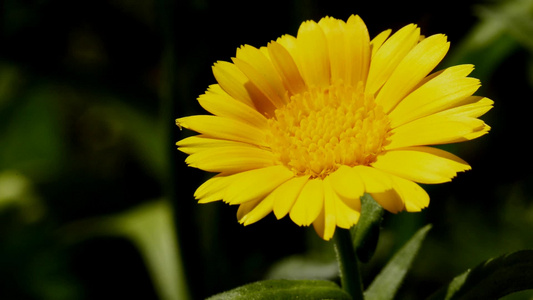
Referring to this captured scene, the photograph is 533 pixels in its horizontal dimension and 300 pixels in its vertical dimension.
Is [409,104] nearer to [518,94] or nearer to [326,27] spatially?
[326,27]

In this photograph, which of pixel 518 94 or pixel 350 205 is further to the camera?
pixel 518 94

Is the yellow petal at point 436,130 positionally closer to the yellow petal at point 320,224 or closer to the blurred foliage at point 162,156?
the yellow petal at point 320,224

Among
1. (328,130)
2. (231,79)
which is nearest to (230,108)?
(231,79)

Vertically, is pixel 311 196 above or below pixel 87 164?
below

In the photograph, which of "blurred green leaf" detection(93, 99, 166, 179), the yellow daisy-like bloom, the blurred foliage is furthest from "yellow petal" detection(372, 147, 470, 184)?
"blurred green leaf" detection(93, 99, 166, 179)

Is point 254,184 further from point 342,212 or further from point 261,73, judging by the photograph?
point 261,73

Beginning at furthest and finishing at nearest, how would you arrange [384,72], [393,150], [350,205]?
[384,72]
[393,150]
[350,205]

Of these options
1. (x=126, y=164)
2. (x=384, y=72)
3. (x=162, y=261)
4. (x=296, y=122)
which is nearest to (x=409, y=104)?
(x=384, y=72)
